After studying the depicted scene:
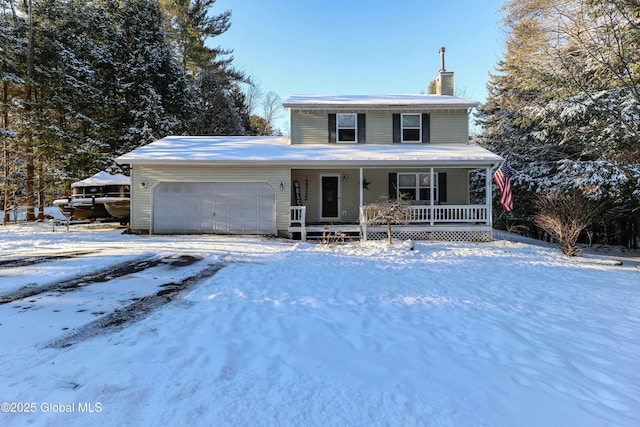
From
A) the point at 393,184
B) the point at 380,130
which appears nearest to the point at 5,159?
the point at 380,130

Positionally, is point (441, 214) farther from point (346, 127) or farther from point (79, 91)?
point (79, 91)

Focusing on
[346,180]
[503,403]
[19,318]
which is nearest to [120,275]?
[19,318]

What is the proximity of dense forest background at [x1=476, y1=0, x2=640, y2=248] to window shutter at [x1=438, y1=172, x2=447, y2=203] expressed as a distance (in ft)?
10.5

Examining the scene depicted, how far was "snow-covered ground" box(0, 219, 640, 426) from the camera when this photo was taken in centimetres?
233

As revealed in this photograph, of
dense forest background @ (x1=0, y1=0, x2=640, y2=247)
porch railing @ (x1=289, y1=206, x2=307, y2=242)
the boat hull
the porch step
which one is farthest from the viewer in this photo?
the boat hull

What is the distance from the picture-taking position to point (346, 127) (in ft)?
45.4

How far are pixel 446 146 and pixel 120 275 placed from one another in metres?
12.3

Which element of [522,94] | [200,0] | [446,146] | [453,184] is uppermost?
[200,0]

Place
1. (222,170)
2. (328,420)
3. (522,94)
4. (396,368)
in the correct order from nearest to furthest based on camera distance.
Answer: (328,420) → (396,368) → (222,170) → (522,94)

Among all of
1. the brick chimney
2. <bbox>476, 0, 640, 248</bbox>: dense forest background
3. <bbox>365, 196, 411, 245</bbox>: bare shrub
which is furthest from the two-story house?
<bbox>476, 0, 640, 248</bbox>: dense forest background

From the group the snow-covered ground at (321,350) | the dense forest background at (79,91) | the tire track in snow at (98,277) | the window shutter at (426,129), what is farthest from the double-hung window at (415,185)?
the dense forest background at (79,91)

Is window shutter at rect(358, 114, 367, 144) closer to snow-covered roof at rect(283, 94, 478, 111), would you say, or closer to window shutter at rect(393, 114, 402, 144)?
snow-covered roof at rect(283, 94, 478, 111)

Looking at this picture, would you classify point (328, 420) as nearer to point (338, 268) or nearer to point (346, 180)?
point (338, 268)

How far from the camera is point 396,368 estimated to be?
2.99 meters
